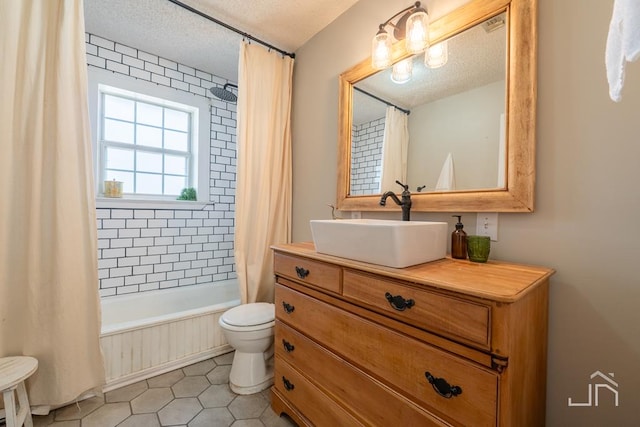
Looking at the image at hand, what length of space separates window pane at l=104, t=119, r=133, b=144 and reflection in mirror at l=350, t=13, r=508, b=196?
212cm

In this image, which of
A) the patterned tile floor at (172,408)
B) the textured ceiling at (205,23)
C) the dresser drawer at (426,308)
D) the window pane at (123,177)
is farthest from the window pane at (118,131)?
the dresser drawer at (426,308)

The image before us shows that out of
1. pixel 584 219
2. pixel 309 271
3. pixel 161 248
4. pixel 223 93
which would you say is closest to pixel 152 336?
pixel 161 248

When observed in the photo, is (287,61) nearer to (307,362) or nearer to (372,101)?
(372,101)

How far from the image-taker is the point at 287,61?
2.35 meters

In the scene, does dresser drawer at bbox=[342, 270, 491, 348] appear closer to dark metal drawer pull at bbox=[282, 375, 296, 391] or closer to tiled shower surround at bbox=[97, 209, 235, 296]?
dark metal drawer pull at bbox=[282, 375, 296, 391]

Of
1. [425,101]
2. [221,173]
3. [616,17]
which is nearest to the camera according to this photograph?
[616,17]

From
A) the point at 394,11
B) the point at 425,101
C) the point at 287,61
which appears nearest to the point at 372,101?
the point at 425,101

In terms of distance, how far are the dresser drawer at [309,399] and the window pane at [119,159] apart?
226 centimetres

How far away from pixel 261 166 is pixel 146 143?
4.27 ft

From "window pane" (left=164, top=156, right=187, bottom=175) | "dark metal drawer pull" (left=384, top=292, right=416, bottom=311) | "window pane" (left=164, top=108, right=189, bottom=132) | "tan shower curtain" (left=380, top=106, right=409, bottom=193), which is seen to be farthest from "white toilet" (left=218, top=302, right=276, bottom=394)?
"window pane" (left=164, top=108, right=189, bottom=132)

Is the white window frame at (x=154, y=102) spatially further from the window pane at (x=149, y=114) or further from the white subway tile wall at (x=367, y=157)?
the white subway tile wall at (x=367, y=157)

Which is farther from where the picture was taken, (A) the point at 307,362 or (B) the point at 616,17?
(A) the point at 307,362

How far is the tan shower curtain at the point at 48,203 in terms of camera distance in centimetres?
137

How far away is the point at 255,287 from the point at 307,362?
0.95m
